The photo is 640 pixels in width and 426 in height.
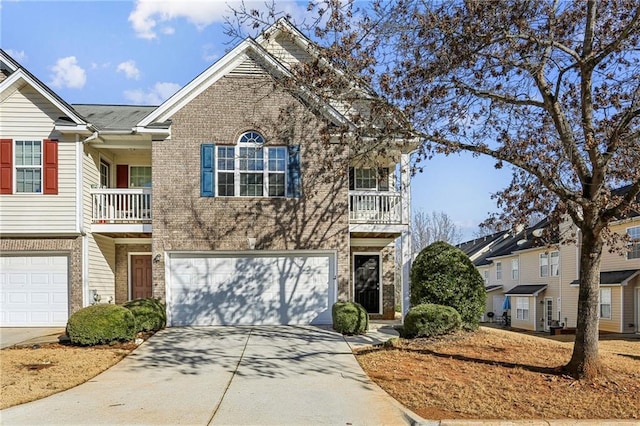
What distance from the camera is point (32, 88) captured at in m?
14.7

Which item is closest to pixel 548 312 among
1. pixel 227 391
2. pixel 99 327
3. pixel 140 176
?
pixel 140 176

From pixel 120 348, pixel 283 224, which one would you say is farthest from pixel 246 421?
pixel 283 224

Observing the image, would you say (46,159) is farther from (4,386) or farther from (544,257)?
(544,257)

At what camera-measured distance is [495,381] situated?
27.5 ft

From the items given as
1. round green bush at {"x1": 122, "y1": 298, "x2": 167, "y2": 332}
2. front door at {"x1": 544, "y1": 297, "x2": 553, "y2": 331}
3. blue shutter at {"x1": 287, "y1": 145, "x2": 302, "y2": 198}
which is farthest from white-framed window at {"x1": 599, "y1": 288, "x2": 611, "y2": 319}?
round green bush at {"x1": 122, "y1": 298, "x2": 167, "y2": 332}

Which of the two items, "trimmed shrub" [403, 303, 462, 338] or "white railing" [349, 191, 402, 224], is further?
"white railing" [349, 191, 402, 224]

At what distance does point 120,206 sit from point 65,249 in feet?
6.46

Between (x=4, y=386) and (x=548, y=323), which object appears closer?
(x=4, y=386)

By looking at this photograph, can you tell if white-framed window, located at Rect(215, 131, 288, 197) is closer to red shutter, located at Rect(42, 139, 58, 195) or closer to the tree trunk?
red shutter, located at Rect(42, 139, 58, 195)

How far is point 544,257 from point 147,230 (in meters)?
27.0

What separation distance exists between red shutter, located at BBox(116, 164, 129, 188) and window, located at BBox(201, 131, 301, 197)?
413 centimetres

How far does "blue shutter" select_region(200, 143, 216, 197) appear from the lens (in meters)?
15.0

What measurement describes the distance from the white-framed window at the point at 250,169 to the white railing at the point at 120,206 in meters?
2.45

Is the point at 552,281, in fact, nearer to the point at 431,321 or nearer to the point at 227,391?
the point at 431,321
